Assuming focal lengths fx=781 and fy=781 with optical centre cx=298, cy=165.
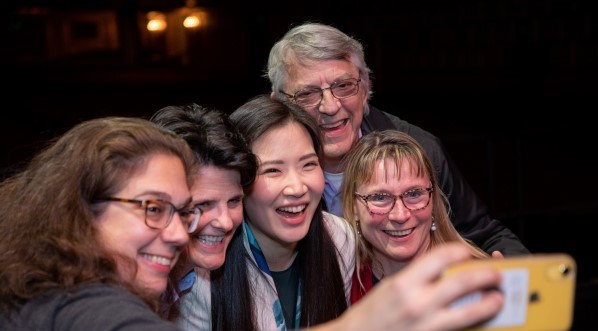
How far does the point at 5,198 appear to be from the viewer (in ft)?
5.61

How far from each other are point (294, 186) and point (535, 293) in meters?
1.32

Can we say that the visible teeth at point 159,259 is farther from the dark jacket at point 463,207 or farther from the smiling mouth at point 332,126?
the dark jacket at point 463,207

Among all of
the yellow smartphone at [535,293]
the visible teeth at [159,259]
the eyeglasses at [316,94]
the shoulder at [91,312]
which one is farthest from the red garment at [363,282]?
the yellow smartphone at [535,293]

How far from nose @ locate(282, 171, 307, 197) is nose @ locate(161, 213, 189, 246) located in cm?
78

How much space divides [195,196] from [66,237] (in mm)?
635

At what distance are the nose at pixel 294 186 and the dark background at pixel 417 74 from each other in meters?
2.78

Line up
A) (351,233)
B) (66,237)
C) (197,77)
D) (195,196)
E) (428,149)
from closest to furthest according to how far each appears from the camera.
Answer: (66,237)
(195,196)
(351,233)
(428,149)
(197,77)

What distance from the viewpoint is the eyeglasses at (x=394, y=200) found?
2.53 m

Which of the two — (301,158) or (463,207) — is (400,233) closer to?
(301,158)

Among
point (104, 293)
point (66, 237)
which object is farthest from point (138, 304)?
point (66, 237)

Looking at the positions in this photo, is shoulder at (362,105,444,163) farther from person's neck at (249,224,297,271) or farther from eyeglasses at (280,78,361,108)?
person's neck at (249,224,297,271)

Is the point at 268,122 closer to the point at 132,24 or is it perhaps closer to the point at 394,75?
the point at 394,75

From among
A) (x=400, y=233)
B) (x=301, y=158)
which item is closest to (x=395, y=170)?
(x=400, y=233)

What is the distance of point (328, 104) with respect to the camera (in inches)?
113
